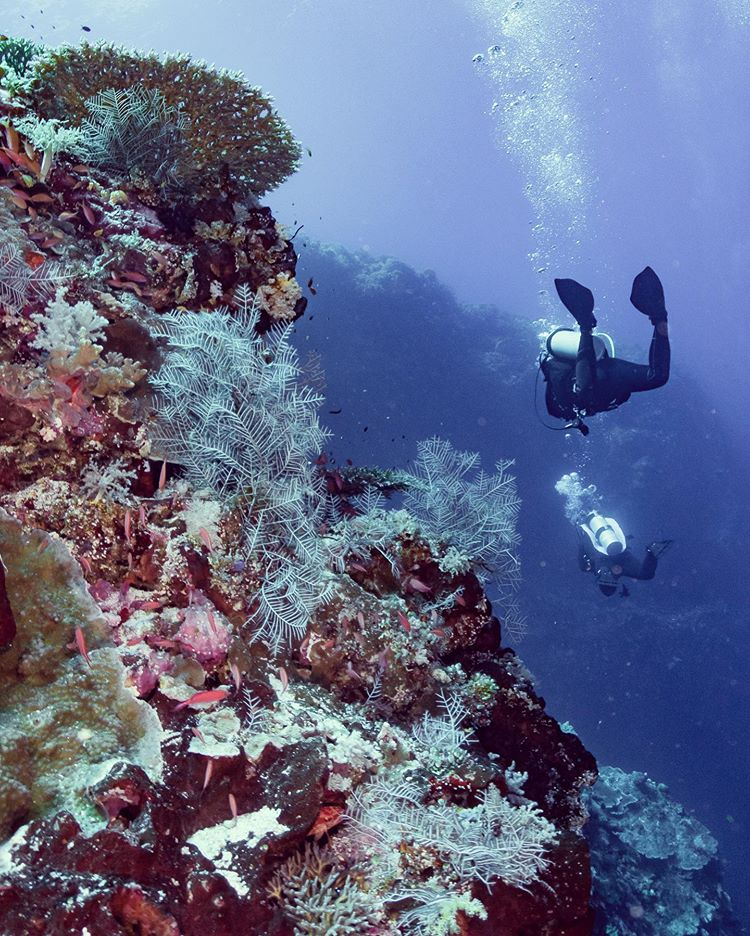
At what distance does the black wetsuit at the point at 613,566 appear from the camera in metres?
18.0

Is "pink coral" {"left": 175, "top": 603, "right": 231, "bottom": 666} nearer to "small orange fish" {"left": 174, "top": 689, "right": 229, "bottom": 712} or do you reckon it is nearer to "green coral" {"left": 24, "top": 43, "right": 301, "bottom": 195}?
"small orange fish" {"left": 174, "top": 689, "right": 229, "bottom": 712}

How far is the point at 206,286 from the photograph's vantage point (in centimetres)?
477

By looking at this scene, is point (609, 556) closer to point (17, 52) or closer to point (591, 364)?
point (591, 364)

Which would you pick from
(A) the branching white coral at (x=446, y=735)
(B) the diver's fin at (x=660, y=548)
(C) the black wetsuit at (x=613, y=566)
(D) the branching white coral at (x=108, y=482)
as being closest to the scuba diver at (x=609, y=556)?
(C) the black wetsuit at (x=613, y=566)

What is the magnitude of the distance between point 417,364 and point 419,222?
10002 cm

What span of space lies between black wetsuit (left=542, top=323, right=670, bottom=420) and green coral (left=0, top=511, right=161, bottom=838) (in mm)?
10309

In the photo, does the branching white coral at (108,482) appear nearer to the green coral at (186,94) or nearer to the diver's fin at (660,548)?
the green coral at (186,94)

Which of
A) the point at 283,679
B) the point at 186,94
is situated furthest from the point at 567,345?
the point at 283,679

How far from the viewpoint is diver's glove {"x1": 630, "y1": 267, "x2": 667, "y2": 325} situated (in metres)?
11.4

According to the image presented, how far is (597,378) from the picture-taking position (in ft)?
37.0

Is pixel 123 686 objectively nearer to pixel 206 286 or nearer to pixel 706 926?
pixel 206 286

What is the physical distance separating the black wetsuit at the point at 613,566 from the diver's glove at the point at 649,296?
28.7 feet

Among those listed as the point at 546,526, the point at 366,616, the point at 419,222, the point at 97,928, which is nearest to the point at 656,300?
the point at 366,616

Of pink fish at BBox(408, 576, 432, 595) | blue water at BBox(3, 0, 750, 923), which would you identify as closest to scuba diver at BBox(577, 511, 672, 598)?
blue water at BBox(3, 0, 750, 923)
